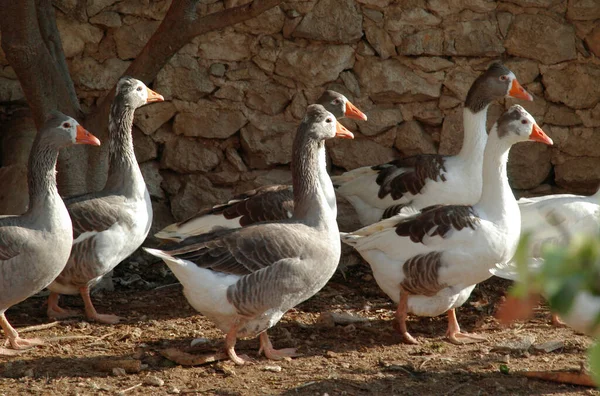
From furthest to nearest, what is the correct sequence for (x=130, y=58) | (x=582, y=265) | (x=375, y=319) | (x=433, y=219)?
1. (x=130, y=58)
2. (x=375, y=319)
3. (x=433, y=219)
4. (x=582, y=265)

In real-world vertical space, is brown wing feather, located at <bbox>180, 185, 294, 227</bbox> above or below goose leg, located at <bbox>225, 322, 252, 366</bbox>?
above

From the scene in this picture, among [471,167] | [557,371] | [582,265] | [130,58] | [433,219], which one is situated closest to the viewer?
[582,265]

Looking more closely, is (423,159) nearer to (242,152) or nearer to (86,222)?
(242,152)

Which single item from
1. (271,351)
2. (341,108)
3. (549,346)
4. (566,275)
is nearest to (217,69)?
(341,108)

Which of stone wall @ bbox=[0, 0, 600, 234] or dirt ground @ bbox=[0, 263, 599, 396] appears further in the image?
stone wall @ bbox=[0, 0, 600, 234]

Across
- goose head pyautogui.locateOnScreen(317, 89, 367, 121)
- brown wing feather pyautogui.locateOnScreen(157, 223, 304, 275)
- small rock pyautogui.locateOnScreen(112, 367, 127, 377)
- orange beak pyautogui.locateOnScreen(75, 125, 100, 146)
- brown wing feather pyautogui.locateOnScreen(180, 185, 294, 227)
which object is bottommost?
small rock pyautogui.locateOnScreen(112, 367, 127, 377)

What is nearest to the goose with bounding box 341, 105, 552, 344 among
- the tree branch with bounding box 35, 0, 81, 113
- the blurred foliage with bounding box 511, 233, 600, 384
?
the tree branch with bounding box 35, 0, 81, 113

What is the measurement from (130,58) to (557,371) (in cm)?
466

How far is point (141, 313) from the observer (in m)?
6.23

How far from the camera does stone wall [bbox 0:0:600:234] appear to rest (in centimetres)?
724

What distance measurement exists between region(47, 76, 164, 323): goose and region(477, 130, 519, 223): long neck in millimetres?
2570

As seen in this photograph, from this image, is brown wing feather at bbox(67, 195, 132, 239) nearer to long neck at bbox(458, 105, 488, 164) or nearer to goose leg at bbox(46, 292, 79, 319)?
goose leg at bbox(46, 292, 79, 319)

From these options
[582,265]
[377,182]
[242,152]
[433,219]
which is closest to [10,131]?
[242,152]

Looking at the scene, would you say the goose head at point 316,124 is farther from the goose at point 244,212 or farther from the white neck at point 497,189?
the white neck at point 497,189
